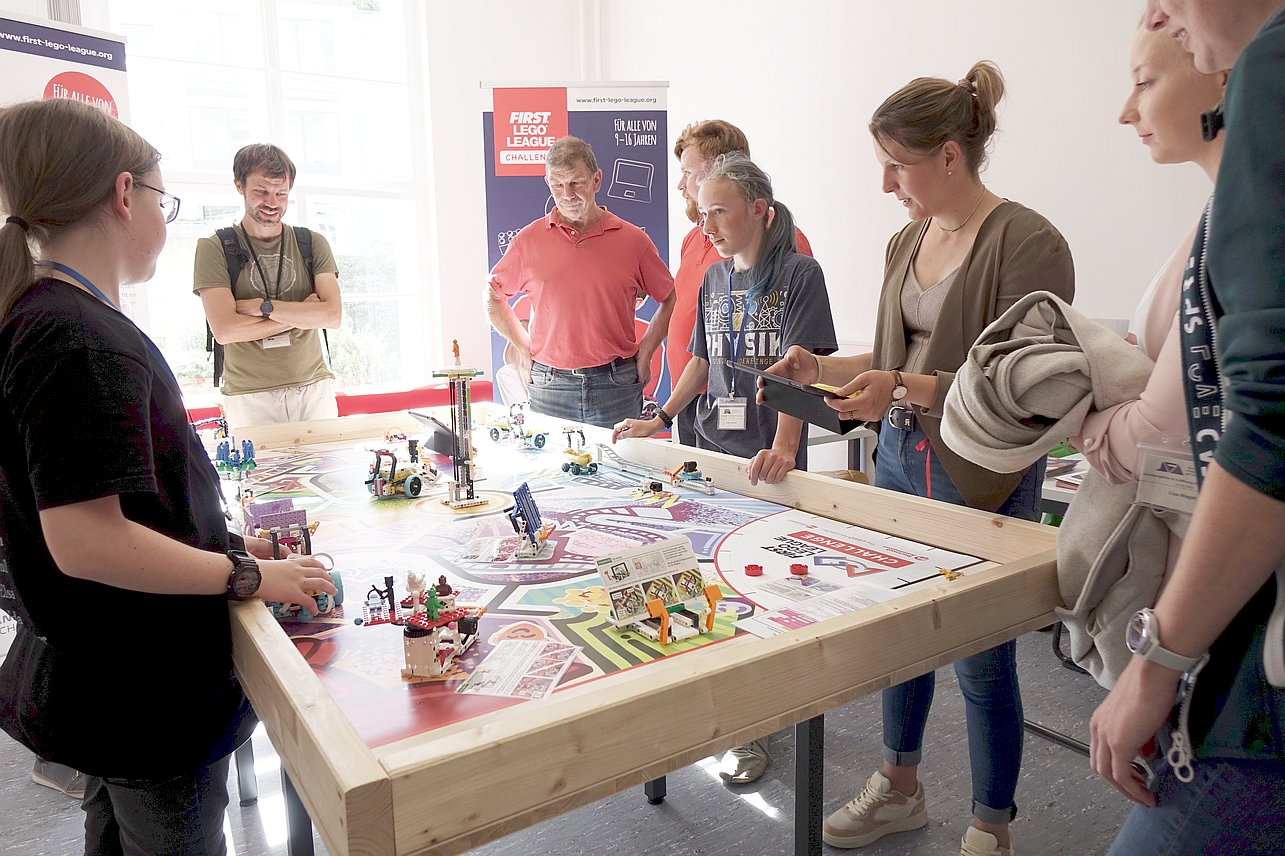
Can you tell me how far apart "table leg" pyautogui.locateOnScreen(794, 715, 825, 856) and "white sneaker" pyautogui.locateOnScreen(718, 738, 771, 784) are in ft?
2.20

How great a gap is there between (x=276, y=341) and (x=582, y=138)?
90.6 inches

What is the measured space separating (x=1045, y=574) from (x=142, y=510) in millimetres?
1235

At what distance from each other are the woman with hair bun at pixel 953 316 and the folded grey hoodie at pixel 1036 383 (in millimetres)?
391

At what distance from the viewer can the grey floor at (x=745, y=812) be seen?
185 cm

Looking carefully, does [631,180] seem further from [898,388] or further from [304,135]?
[898,388]

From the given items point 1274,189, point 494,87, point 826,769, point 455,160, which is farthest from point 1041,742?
point 455,160

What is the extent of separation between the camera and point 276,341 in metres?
2.78

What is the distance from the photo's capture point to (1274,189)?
0.59 metres

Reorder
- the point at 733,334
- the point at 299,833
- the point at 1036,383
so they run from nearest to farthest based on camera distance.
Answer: the point at 1036,383
the point at 299,833
the point at 733,334

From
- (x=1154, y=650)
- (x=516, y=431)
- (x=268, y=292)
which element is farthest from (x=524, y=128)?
(x=1154, y=650)

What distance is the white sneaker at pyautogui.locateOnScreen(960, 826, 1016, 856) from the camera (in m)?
1.58

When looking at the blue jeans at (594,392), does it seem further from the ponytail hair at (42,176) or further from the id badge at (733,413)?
the ponytail hair at (42,176)

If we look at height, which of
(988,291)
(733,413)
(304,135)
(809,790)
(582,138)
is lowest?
(809,790)

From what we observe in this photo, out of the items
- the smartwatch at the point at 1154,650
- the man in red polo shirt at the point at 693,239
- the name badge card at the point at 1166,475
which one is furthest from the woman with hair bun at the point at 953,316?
the man in red polo shirt at the point at 693,239
